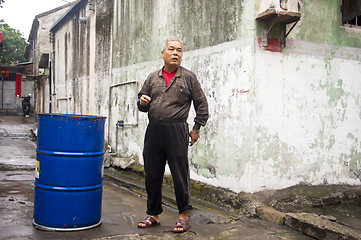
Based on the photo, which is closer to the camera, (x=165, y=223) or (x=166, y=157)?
(x=166, y=157)

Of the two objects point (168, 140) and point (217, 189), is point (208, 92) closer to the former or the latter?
point (217, 189)

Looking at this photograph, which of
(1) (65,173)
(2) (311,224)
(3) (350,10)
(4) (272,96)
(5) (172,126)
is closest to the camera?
(1) (65,173)

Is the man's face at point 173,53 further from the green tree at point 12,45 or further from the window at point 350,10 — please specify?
the green tree at point 12,45

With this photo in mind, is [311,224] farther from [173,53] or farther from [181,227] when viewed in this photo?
[173,53]

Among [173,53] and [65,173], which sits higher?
[173,53]

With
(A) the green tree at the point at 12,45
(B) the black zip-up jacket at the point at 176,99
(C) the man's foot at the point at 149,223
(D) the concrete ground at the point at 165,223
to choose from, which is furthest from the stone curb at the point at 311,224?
(A) the green tree at the point at 12,45

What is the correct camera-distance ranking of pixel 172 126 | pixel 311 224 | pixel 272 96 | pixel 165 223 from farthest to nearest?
pixel 272 96
pixel 165 223
pixel 311 224
pixel 172 126

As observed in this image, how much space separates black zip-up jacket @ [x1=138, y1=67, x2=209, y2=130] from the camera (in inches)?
151

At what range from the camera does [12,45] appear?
38.2 meters

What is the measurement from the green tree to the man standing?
122 ft

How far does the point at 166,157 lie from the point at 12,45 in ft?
128

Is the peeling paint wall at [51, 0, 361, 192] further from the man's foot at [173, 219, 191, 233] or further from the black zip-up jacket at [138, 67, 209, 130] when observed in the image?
the man's foot at [173, 219, 191, 233]

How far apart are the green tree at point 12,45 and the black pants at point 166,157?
37.2m

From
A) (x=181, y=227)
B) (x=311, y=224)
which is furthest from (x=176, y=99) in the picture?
(x=311, y=224)
